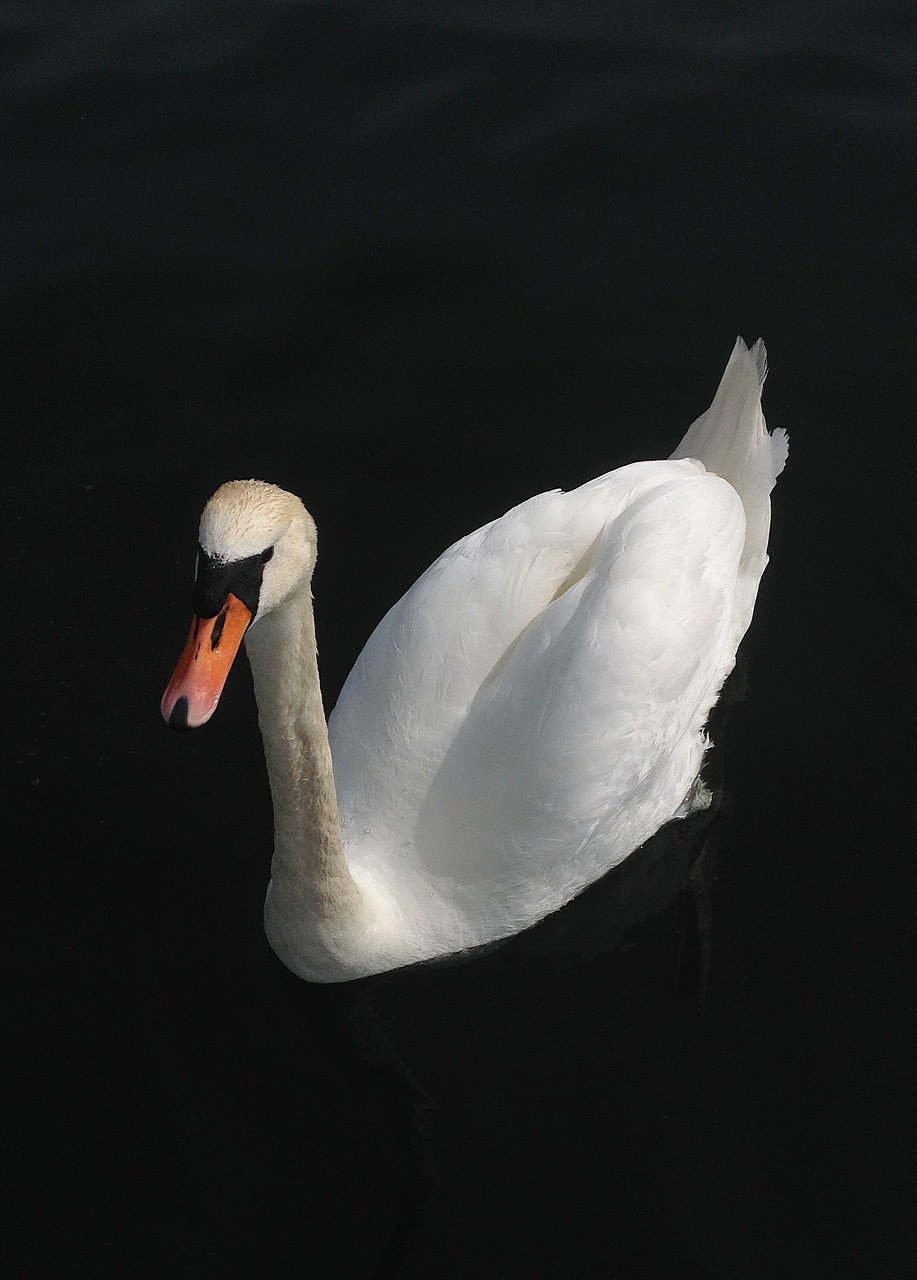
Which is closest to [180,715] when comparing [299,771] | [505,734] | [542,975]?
[299,771]

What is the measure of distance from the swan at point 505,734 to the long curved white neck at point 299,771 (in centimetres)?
1

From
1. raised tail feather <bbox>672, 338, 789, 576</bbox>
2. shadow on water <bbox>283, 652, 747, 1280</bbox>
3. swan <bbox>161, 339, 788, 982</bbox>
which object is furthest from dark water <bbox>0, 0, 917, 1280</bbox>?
raised tail feather <bbox>672, 338, 789, 576</bbox>

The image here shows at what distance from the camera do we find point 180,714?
3506 mm

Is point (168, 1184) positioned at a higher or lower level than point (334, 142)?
lower

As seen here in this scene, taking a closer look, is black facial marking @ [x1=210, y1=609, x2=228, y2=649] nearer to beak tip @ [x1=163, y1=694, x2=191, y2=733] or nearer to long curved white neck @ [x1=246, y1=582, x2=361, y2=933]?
beak tip @ [x1=163, y1=694, x2=191, y2=733]

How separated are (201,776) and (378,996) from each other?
1405mm

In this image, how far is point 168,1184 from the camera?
470 cm

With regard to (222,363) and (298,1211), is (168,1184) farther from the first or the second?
(222,363)

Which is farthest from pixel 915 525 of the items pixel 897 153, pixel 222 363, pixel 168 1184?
pixel 168 1184

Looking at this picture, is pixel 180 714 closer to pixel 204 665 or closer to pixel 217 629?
pixel 204 665

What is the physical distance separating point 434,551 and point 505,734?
7.65ft

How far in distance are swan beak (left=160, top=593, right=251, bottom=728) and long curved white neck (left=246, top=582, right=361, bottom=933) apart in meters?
0.31

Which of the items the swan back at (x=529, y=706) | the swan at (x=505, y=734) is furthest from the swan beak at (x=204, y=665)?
the swan back at (x=529, y=706)

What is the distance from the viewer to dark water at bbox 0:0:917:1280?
186 inches
